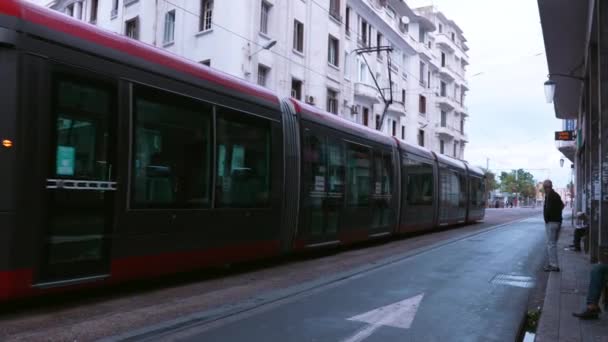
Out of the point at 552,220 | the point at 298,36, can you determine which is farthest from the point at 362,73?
the point at 552,220

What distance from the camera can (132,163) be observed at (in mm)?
6770

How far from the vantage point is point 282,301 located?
7.06 meters

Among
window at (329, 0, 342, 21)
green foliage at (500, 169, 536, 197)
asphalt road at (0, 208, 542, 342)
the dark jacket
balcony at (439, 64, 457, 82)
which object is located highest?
balcony at (439, 64, 457, 82)

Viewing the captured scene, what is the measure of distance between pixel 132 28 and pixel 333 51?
10719 millimetres

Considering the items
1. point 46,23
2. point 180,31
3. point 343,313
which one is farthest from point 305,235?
point 180,31

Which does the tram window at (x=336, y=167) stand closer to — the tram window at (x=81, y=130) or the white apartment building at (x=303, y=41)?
the tram window at (x=81, y=130)

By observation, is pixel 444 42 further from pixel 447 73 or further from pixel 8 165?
pixel 8 165

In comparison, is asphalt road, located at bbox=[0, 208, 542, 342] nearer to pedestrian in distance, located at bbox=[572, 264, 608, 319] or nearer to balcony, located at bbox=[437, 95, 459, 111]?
pedestrian in distance, located at bbox=[572, 264, 608, 319]

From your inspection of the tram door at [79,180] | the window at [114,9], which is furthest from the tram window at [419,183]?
the window at [114,9]

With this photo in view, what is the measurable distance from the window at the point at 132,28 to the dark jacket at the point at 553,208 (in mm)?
20740

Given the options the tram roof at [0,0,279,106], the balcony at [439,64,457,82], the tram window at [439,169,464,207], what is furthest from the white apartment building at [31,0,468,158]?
the tram roof at [0,0,279,106]

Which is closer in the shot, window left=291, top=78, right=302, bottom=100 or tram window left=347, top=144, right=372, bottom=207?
tram window left=347, top=144, right=372, bottom=207

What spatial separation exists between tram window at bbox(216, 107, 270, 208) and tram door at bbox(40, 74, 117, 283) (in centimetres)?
207

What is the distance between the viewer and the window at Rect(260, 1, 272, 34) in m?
23.9
